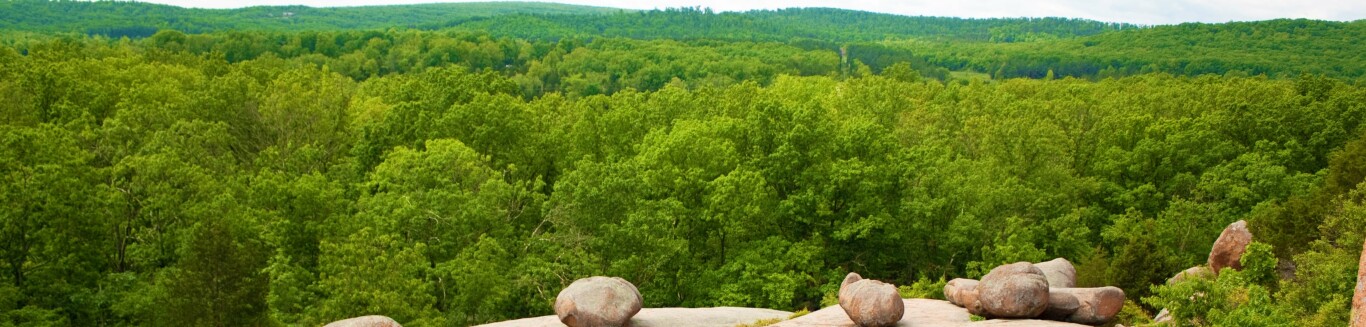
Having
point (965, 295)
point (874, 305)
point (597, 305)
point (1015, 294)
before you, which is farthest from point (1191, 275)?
point (597, 305)

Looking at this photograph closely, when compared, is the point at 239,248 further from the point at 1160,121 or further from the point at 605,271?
the point at 1160,121

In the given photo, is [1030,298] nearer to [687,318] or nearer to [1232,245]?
[687,318]

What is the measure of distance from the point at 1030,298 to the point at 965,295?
237 centimetres

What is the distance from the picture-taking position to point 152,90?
198 feet

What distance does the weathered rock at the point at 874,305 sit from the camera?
90.9ft

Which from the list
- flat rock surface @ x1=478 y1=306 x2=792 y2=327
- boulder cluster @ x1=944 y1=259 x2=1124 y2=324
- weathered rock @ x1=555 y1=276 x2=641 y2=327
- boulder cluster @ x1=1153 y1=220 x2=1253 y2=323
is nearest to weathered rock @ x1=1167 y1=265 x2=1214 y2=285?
boulder cluster @ x1=1153 y1=220 x2=1253 y2=323

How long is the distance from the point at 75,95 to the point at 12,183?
2671 cm

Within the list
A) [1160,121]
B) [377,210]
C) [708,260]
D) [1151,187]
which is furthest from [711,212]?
[1160,121]

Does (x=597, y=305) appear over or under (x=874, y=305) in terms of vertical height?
under

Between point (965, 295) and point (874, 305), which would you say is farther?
point (965, 295)

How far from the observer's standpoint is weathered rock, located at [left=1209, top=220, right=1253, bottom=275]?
3772cm

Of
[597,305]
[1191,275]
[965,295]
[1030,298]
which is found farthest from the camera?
[965,295]

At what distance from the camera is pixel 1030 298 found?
28.0m

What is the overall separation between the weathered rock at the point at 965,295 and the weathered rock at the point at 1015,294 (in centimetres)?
63
